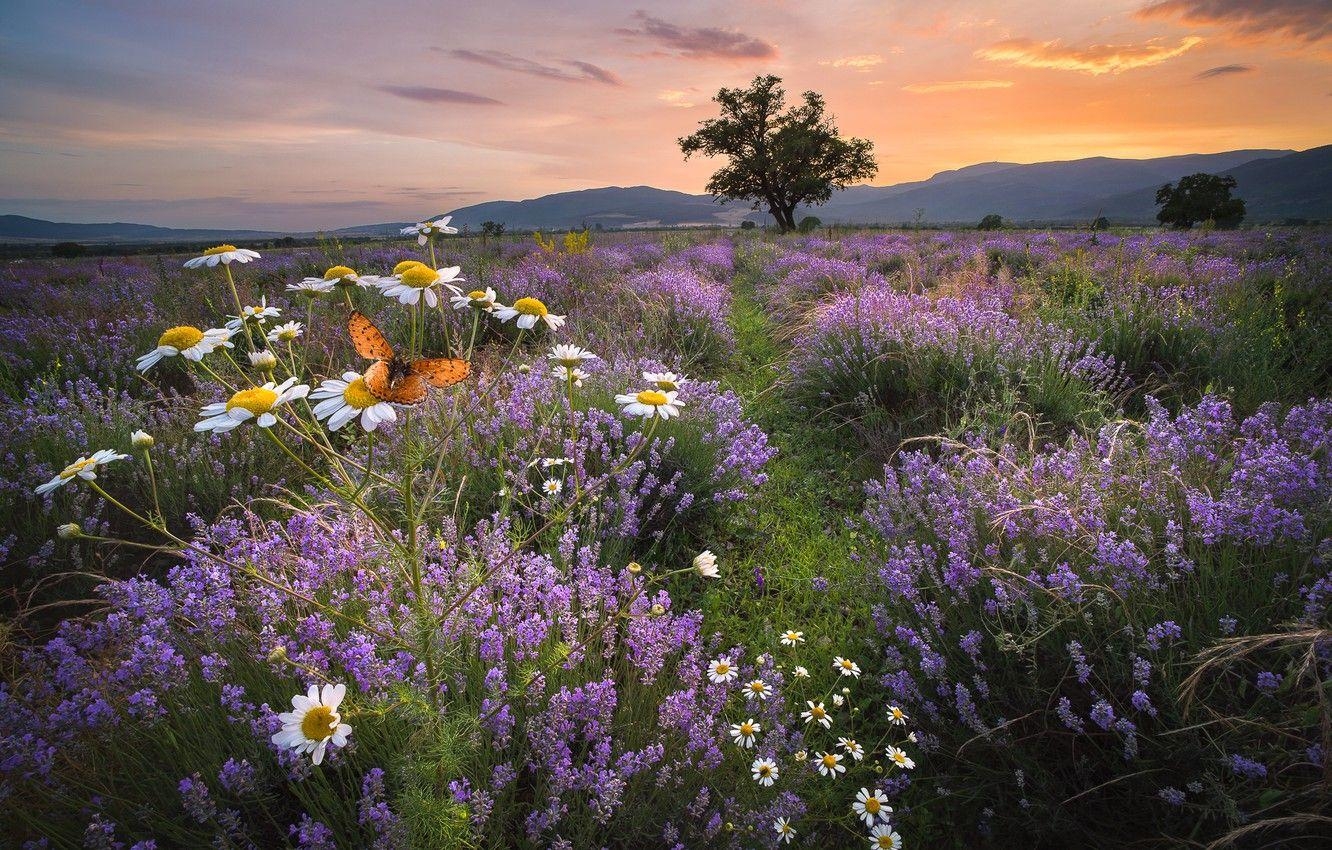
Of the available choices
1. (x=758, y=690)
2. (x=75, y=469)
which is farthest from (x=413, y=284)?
→ (x=758, y=690)

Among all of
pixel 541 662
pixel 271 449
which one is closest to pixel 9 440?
pixel 271 449

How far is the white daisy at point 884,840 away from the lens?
1.80m

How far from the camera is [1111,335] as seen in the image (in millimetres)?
5430

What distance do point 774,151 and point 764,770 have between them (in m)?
38.3

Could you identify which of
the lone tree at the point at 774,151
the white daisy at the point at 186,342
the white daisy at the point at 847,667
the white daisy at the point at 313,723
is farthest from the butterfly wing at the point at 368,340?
the lone tree at the point at 774,151

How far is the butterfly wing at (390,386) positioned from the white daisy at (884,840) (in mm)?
1863

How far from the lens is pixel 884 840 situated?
1814mm

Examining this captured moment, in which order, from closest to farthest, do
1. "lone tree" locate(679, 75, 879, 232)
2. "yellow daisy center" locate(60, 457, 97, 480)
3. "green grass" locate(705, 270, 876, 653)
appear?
1. "yellow daisy center" locate(60, 457, 97, 480)
2. "green grass" locate(705, 270, 876, 653)
3. "lone tree" locate(679, 75, 879, 232)

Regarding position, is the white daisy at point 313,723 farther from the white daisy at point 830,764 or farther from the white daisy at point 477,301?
the white daisy at point 830,764

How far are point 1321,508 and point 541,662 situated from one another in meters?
2.66

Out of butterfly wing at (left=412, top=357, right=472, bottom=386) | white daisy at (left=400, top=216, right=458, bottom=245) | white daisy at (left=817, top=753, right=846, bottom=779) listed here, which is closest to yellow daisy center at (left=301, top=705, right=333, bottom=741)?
butterfly wing at (left=412, top=357, right=472, bottom=386)

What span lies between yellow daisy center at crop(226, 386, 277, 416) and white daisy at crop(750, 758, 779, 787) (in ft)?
→ 5.44

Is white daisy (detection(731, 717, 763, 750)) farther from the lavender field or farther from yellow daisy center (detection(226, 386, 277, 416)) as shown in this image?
yellow daisy center (detection(226, 386, 277, 416))

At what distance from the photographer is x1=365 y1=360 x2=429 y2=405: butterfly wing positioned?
3.88 feet
